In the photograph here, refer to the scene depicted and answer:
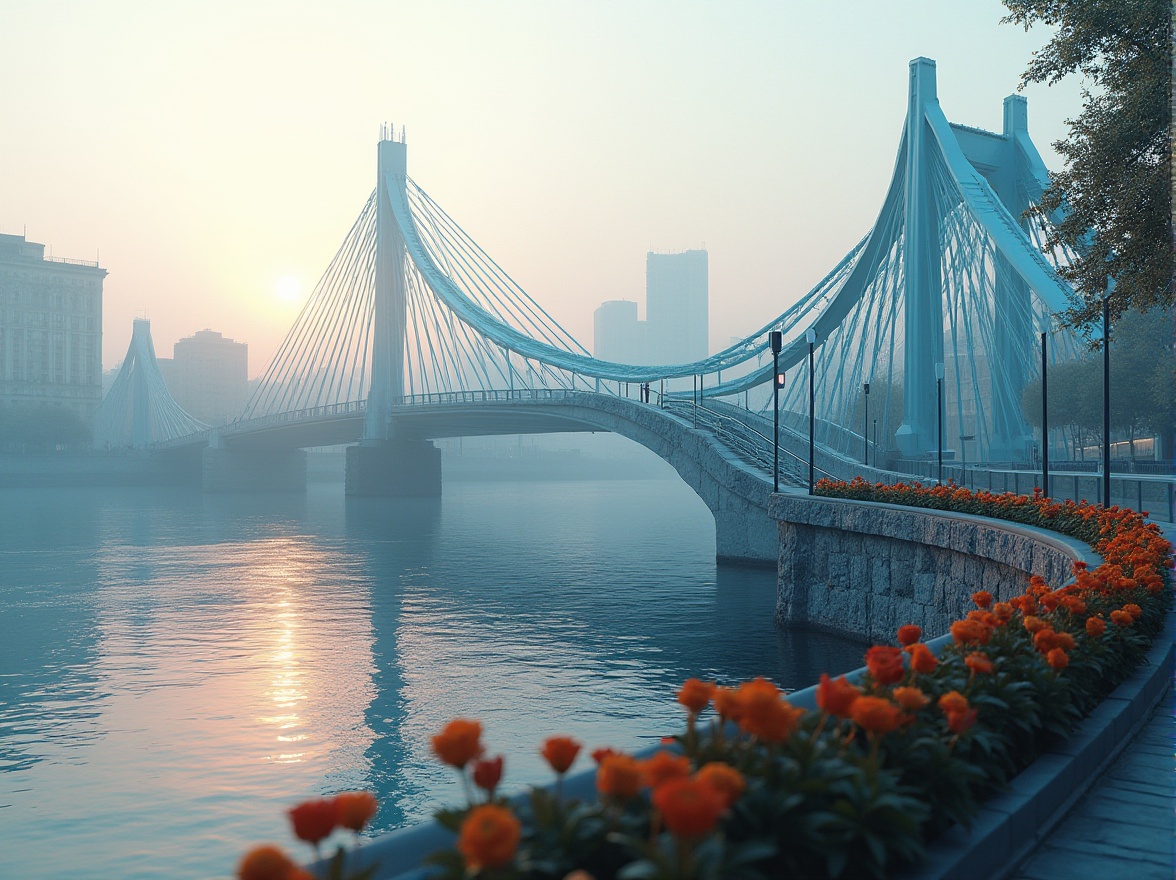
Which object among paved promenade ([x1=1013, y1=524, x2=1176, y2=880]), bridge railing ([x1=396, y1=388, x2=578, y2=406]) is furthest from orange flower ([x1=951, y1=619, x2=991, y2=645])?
bridge railing ([x1=396, y1=388, x2=578, y2=406])

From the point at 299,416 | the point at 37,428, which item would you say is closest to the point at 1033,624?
the point at 299,416

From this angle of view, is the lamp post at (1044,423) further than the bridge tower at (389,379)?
No

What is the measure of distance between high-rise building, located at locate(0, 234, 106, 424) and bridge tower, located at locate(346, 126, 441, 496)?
251 feet

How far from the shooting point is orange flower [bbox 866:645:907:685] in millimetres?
3703

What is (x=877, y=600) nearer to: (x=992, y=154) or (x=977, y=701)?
(x=977, y=701)

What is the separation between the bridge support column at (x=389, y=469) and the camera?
6756 cm

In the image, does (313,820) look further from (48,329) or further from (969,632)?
(48,329)

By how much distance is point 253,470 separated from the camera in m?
85.7

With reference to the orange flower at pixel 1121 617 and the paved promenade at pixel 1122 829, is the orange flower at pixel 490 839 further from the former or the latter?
the orange flower at pixel 1121 617

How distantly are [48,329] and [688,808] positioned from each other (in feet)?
471

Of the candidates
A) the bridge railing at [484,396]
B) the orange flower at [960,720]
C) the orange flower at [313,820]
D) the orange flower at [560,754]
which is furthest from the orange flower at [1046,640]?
the bridge railing at [484,396]

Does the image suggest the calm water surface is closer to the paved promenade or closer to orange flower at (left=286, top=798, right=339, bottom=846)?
the paved promenade

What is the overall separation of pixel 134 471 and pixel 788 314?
7286cm

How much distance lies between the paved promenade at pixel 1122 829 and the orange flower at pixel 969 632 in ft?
2.89
